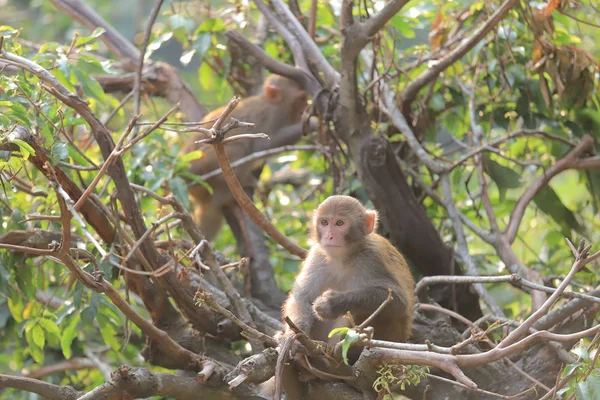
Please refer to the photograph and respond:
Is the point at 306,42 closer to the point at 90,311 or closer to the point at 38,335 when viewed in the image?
the point at 90,311

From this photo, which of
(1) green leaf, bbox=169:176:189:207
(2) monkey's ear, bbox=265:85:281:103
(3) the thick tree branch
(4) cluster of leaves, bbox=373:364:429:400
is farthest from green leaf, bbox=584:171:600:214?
(2) monkey's ear, bbox=265:85:281:103

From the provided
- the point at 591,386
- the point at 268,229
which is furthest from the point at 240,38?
the point at 591,386

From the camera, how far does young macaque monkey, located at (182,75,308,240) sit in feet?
23.5

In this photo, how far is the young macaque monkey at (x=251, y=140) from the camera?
717 centimetres

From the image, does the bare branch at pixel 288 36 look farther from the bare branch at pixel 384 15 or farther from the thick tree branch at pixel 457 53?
the bare branch at pixel 384 15

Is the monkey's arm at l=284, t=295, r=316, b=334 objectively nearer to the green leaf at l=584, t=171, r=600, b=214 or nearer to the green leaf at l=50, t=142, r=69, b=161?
the green leaf at l=50, t=142, r=69, b=161

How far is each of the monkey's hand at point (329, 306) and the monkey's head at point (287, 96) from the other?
14.7ft

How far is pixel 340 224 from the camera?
13.9ft

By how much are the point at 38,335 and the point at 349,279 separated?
1.85 metres

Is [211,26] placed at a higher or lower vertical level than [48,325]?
higher

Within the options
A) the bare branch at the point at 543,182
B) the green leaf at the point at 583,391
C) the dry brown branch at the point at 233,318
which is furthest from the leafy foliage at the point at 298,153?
the green leaf at the point at 583,391

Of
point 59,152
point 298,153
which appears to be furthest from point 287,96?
point 59,152

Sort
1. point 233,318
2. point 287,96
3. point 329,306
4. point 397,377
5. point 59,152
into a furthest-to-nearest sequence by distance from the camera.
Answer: point 287,96
point 59,152
point 329,306
point 397,377
point 233,318

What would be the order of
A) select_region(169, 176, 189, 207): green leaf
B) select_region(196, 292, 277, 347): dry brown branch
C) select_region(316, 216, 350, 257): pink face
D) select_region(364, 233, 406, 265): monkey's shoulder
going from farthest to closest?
1. select_region(169, 176, 189, 207): green leaf
2. select_region(364, 233, 406, 265): monkey's shoulder
3. select_region(316, 216, 350, 257): pink face
4. select_region(196, 292, 277, 347): dry brown branch
